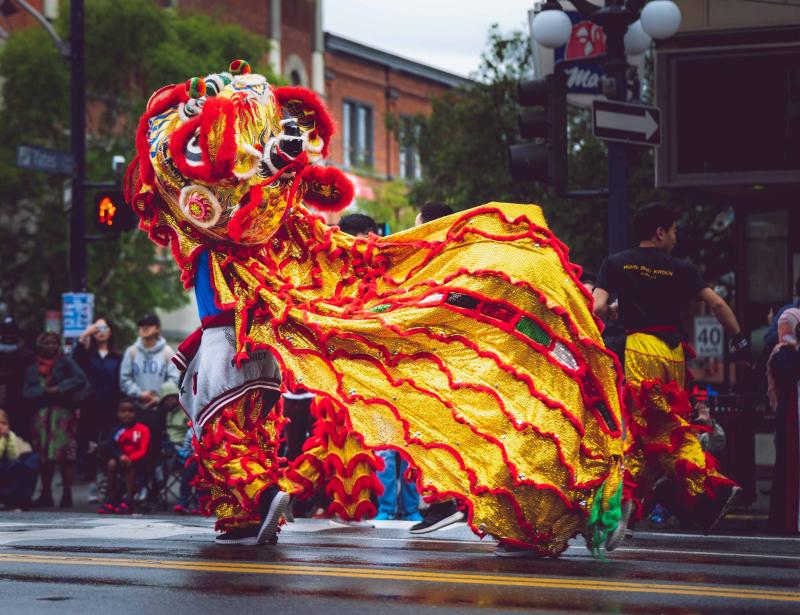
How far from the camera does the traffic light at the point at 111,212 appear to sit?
1767 centimetres

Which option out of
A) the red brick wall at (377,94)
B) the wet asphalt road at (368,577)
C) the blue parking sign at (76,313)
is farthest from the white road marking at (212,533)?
the red brick wall at (377,94)

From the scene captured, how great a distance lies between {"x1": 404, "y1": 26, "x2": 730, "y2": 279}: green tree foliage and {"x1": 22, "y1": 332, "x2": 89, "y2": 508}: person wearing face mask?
1385cm

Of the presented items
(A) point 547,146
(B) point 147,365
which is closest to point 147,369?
(B) point 147,365

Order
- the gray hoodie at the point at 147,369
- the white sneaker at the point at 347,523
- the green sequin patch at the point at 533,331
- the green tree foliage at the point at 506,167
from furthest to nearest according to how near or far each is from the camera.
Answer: the green tree foliage at the point at 506,167
the gray hoodie at the point at 147,369
the white sneaker at the point at 347,523
the green sequin patch at the point at 533,331

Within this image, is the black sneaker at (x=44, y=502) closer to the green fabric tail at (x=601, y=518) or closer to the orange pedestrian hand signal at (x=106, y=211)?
the orange pedestrian hand signal at (x=106, y=211)

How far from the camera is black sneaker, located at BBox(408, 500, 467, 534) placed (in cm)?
966

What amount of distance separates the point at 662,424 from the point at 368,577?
3015 mm

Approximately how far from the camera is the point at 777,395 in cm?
1062

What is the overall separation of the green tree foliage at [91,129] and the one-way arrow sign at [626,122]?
1785cm

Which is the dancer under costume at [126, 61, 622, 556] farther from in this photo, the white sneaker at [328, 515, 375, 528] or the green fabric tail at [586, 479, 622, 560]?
the white sneaker at [328, 515, 375, 528]

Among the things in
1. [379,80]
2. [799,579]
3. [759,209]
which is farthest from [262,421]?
[379,80]

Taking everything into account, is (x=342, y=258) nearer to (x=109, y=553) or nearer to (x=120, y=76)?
(x=109, y=553)

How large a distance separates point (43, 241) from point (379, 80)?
2244cm

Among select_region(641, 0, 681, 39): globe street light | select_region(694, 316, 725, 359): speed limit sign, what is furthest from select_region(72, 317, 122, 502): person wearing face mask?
select_region(694, 316, 725, 359): speed limit sign
